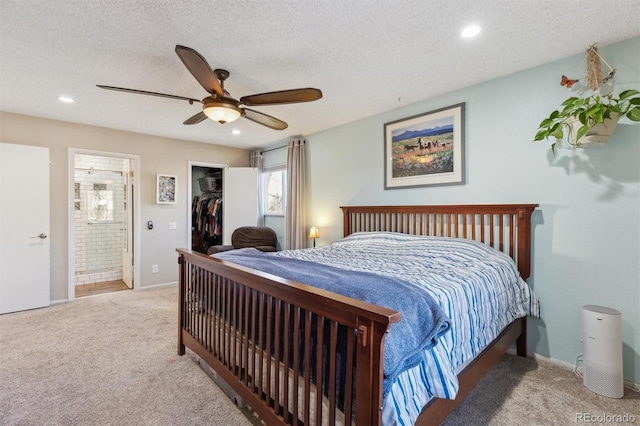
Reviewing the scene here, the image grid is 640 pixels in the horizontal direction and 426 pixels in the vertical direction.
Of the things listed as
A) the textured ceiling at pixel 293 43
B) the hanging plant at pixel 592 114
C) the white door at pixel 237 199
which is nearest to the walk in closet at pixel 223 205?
the white door at pixel 237 199

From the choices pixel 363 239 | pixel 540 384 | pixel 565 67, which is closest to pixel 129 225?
pixel 363 239

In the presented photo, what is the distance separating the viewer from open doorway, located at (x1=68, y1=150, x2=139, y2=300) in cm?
480

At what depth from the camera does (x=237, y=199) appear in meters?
5.39

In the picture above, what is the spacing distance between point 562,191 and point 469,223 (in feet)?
2.48

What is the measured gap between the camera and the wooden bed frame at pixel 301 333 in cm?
105

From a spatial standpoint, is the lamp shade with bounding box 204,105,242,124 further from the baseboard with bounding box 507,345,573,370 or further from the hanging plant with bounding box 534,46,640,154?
the baseboard with bounding box 507,345,573,370

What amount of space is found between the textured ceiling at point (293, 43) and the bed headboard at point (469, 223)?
1210 millimetres

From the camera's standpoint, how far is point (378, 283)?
145 centimetres

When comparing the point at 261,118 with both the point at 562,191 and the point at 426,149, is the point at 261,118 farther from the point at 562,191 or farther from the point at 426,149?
the point at 562,191

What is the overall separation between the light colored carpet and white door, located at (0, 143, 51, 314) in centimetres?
74

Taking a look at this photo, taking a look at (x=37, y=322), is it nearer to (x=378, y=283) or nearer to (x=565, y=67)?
(x=378, y=283)

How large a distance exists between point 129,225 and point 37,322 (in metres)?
1.79

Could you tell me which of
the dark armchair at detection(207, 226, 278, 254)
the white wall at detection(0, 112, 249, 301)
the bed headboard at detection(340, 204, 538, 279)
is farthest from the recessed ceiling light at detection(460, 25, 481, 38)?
the white wall at detection(0, 112, 249, 301)

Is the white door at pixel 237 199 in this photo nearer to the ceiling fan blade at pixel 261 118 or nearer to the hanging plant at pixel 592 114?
the ceiling fan blade at pixel 261 118
